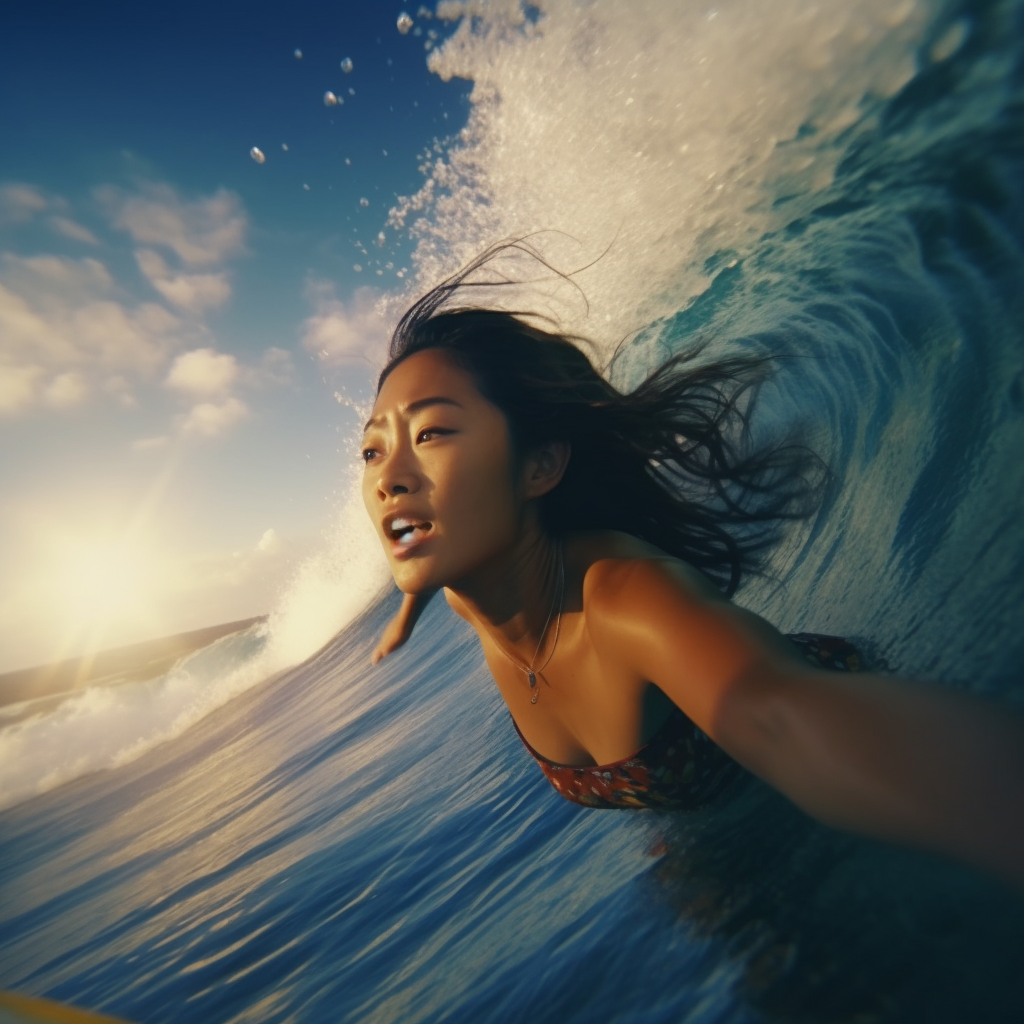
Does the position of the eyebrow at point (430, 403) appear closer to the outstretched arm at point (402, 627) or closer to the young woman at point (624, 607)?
the young woman at point (624, 607)

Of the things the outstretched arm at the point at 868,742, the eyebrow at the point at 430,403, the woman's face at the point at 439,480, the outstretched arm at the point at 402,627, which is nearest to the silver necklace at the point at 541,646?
the woman's face at the point at 439,480

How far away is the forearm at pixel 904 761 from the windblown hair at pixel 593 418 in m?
1.19

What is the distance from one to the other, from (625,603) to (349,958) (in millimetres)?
1839

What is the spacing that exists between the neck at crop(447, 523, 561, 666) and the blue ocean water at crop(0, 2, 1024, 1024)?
82 centimetres

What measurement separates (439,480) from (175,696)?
15.1m

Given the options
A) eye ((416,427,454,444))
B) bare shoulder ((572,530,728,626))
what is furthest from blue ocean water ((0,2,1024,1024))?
eye ((416,427,454,444))

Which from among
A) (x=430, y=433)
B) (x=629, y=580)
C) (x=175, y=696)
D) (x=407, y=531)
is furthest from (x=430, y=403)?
(x=175, y=696)

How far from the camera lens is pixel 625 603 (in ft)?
4.95

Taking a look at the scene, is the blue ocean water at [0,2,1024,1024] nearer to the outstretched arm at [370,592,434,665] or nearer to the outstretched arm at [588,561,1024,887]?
the outstretched arm at [588,561,1024,887]

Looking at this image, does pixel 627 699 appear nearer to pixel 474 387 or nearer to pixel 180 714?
pixel 474 387

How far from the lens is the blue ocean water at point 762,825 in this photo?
1451mm

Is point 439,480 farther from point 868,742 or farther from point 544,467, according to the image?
point 868,742

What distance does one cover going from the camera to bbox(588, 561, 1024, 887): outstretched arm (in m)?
0.83

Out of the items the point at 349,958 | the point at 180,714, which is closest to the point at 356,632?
the point at 180,714
